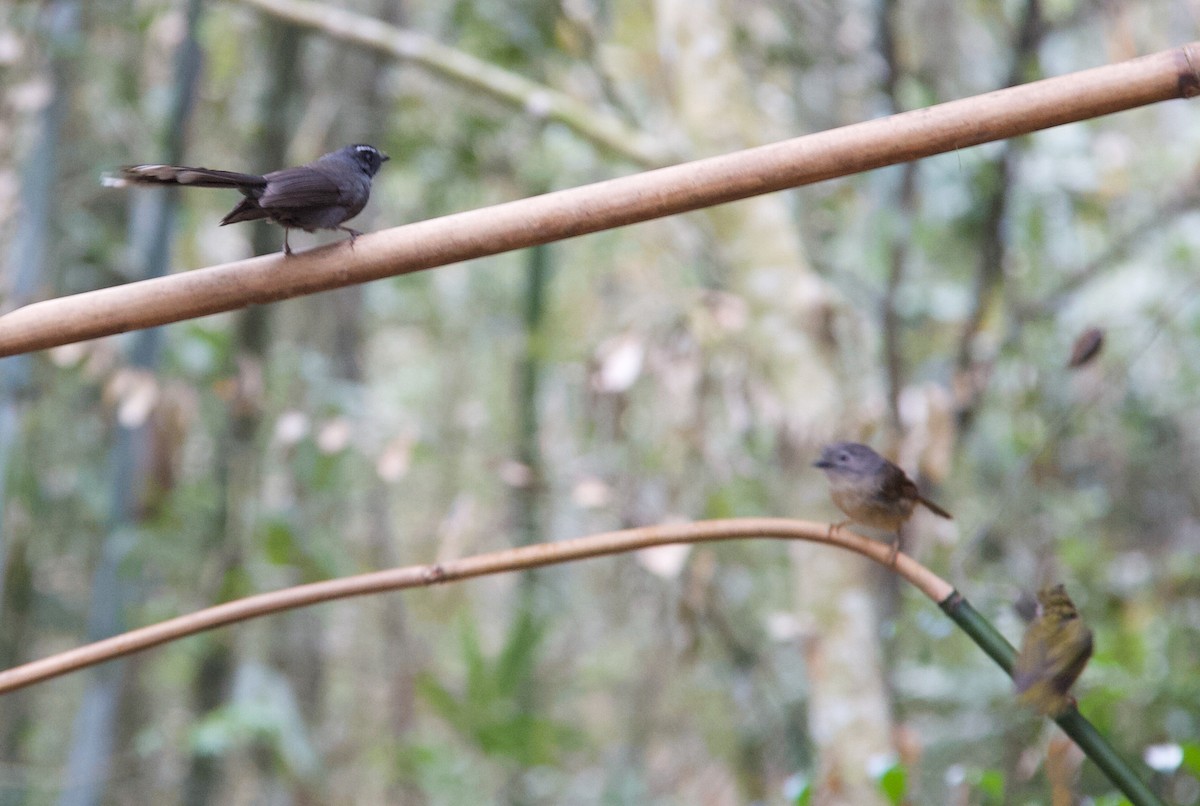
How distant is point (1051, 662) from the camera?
1.22 meters

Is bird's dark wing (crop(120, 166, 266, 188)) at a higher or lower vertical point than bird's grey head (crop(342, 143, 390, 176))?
lower

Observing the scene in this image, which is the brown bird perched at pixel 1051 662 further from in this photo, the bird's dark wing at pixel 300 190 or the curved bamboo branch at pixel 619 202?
the bird's dark wing at pixel 300 190

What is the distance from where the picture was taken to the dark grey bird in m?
1.18

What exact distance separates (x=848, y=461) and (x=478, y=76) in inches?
83.1

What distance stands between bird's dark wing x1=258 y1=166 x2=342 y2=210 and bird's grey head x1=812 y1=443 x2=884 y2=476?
876 millimetres

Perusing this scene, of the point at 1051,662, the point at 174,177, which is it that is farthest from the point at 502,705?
the point at 174,177

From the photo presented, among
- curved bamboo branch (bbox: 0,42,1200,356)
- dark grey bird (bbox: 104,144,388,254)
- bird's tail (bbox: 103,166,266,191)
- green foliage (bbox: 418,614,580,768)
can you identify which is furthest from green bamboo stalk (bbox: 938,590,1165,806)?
green foliage (bbox: 418,614,580,768)

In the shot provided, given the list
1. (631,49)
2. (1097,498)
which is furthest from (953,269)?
(631,49)

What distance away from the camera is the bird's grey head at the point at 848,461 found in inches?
73.7

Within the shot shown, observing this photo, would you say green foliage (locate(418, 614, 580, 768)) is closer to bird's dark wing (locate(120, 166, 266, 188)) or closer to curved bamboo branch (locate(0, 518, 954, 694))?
curved bamboo branch (locate(0, 518, 954, 694))

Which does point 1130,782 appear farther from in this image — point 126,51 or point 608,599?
point 608,599

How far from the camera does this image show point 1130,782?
115cm

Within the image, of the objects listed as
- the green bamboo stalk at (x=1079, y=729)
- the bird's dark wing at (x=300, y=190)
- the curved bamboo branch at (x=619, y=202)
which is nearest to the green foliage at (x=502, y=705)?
the bird's dark wing at (x=300, y=190)

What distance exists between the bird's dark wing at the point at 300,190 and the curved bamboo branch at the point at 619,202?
0.67ft
